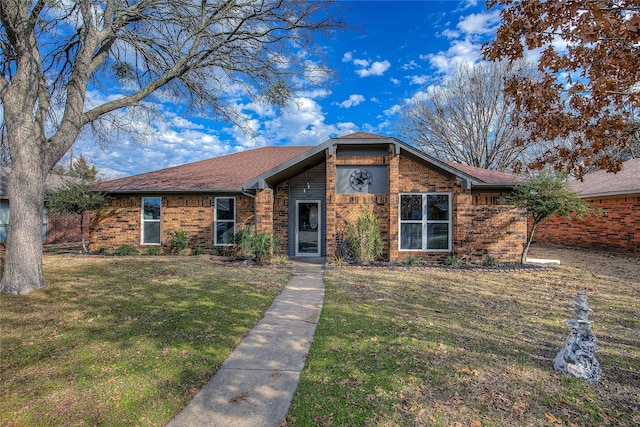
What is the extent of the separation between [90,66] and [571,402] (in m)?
10.8

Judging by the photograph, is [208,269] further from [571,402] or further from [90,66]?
[571,402]

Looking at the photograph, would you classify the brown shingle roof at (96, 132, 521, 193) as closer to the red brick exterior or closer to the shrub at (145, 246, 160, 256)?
the red brick exterior

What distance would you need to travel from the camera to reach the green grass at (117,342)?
2836 mm

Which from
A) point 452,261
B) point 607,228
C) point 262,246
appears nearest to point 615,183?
point 607,228

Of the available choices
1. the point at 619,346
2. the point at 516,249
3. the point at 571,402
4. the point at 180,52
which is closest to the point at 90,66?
the point at 180,52

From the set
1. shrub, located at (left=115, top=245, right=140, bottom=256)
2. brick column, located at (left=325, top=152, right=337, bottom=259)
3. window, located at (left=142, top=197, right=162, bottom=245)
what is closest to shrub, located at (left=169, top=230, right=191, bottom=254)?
window, located at (left=142, top=197, right=162, bottom=245)

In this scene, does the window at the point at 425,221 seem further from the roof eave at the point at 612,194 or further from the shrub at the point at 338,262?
the roof eave at the point at 612,194

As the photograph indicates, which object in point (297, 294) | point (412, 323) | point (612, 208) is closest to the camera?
point (412, 323)

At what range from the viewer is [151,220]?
12805 millimetres

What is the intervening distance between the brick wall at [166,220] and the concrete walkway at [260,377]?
7480 mm

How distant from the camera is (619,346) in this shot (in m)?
4.24

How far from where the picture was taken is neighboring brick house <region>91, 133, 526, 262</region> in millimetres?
10625

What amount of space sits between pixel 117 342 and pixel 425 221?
30.4 feet

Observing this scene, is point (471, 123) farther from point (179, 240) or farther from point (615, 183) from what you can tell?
point (179, 240)
